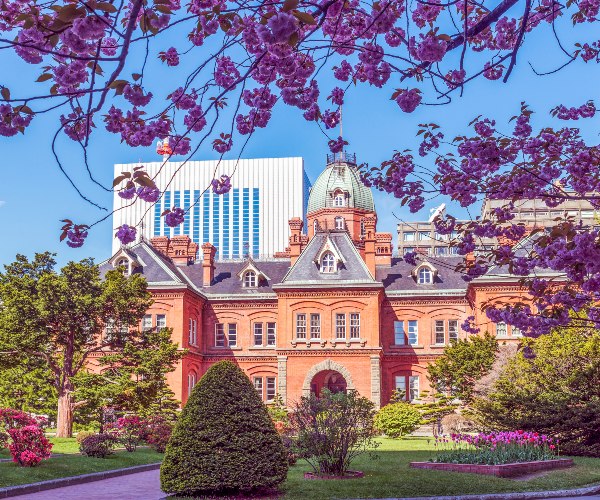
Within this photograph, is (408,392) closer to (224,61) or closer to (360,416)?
(360,416)

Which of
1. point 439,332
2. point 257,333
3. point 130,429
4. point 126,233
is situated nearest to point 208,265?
point 257,333

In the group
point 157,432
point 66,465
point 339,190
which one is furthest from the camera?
point 339,190

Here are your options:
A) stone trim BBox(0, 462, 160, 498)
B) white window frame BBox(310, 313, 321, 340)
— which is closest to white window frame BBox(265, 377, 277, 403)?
white window frame BBox(310, 313, 321, 340)

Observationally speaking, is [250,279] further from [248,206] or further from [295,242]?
[248,206]

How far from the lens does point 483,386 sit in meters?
31.5

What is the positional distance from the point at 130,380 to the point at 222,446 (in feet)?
53.6

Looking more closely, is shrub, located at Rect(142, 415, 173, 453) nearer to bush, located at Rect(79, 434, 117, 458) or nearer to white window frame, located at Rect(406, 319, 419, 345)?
bush, located at Rect(79, 434, 117, 458)

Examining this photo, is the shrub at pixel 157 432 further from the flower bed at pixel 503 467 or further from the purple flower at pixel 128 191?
the purple flower at pixel 128 191

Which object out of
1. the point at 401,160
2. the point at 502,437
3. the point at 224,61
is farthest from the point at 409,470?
the point at 224,61

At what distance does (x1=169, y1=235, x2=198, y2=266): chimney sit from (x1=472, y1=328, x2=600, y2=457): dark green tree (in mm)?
30197

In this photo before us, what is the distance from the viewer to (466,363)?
36.9m

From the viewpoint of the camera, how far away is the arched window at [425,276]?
46.2m

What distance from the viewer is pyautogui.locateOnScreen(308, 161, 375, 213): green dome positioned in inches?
2228

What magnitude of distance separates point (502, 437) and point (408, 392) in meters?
26.5
